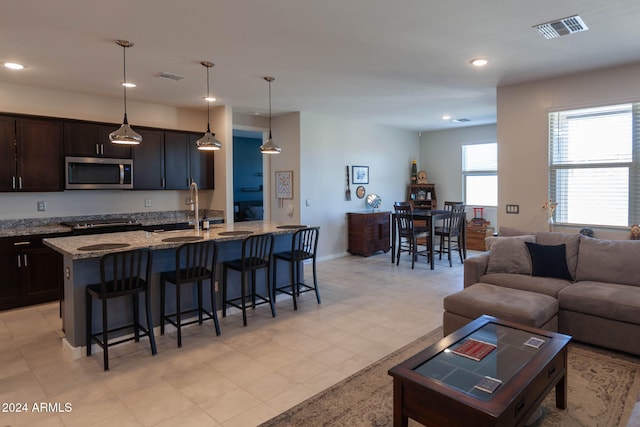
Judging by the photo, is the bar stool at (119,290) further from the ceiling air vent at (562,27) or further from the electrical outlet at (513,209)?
the electrical outlet at (513,209)

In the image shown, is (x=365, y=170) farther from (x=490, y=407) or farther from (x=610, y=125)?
(x=490, y=407)

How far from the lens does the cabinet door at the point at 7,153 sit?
176 inches

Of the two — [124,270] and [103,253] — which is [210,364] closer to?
[124,270]

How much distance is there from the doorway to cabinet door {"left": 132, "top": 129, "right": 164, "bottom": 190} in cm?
388

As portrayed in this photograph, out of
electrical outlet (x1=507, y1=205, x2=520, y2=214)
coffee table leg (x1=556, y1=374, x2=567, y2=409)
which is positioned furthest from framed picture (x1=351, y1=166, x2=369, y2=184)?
coffee table leg (x1=556, y1=374, x2=567, y2=409)

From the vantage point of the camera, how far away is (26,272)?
4.48 meters

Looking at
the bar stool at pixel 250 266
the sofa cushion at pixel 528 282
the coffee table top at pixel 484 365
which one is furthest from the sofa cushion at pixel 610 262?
the bar stool at pixel 250 266

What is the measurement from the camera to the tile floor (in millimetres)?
2453

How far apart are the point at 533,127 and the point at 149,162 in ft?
17.0

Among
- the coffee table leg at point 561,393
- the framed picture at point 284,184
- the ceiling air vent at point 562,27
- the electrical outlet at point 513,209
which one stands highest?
the ceiling air vent at point 562,27

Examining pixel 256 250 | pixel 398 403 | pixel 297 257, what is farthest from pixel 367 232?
pixel 398 403

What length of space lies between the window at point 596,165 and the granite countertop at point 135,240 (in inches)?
127

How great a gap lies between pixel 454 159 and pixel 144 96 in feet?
21.1

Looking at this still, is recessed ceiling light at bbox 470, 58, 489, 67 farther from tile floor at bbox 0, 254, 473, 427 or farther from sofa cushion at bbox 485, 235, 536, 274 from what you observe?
tile floor at bbox 0, 254, 473, 427
